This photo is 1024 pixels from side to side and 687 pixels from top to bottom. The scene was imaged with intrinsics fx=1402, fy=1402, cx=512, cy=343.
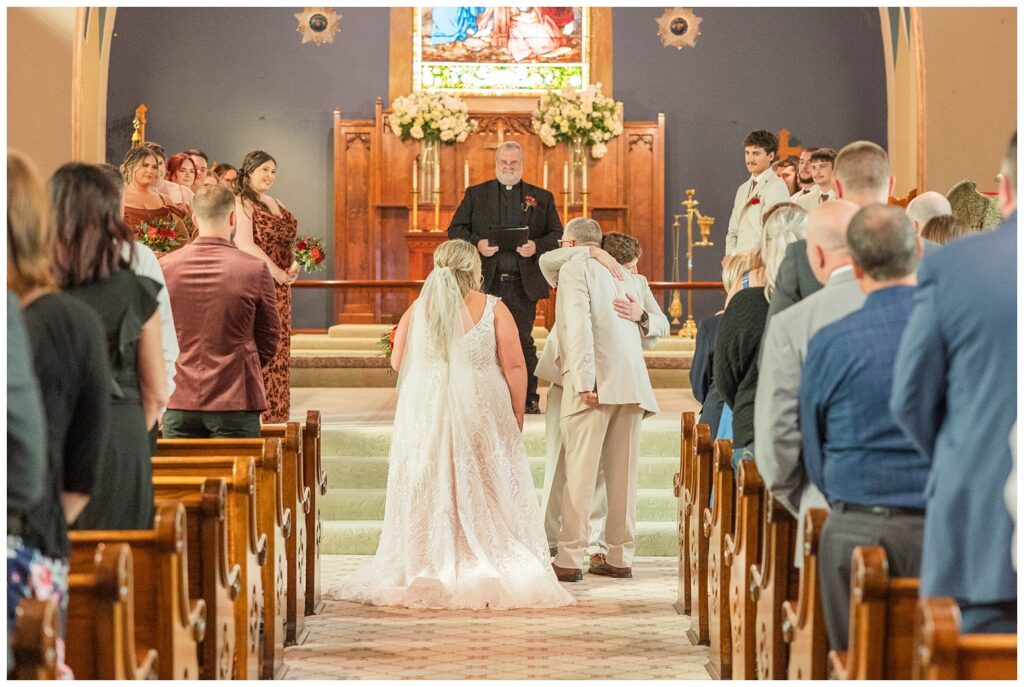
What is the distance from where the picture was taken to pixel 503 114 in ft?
46.6

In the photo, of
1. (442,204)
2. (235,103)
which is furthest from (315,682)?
(235,103)

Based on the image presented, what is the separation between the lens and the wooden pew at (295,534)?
5398mm

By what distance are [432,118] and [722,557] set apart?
336 inches

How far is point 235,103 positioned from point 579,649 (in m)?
10.8

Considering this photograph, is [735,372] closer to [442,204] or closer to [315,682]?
[315,682]

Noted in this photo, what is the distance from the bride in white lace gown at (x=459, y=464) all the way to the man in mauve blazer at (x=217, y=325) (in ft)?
2.56

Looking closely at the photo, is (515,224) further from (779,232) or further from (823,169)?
(779,232)

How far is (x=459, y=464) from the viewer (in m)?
6.11

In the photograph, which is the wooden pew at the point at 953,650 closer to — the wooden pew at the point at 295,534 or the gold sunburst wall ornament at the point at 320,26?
the wooden pew at the point at 295,534

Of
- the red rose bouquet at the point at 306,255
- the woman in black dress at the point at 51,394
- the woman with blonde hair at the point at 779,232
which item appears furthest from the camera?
the red rose bouquet at the point at 306,255

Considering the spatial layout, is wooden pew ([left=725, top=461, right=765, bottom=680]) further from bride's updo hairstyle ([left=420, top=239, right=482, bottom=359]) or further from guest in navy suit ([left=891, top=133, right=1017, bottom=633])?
bride's updo hairstyle ([left=420, top=239, right=482, bottom=359])

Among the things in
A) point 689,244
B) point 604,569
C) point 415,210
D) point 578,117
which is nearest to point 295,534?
point 604,569

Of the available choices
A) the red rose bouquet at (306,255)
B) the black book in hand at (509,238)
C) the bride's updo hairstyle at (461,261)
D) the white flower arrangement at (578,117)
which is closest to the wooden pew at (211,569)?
the bride's updo hairstyle at (461,261)

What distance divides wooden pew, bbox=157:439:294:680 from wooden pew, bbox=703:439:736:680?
1.53 meters
